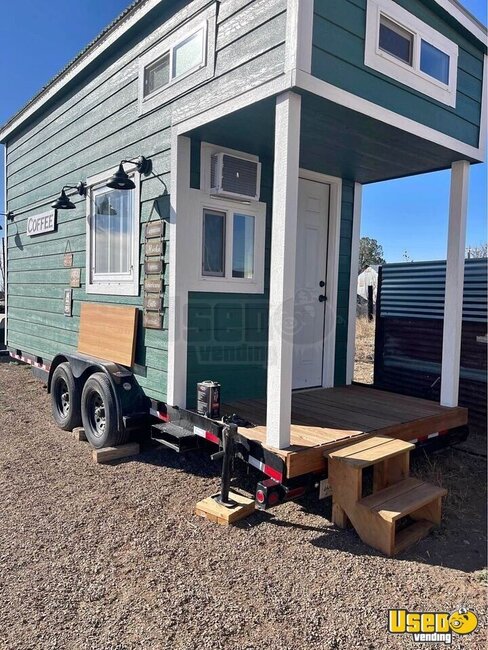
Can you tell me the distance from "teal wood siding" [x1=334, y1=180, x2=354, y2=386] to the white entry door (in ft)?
0.65

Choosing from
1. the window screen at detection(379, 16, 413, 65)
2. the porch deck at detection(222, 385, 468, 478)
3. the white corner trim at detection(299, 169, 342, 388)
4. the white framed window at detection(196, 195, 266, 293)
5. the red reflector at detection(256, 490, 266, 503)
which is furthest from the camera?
the white corner trim at detection(299, 169, 342, 388)

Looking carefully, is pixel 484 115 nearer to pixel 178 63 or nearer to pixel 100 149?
pixel 178 63

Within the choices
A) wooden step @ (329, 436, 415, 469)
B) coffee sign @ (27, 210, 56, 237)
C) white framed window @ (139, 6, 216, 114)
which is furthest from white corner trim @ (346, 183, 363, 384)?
coffee sign @ (27, 210, 56, 237)

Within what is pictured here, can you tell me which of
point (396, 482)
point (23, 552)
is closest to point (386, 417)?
point (396, 482)

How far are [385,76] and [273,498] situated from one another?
300 cm

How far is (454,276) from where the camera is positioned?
4348mm

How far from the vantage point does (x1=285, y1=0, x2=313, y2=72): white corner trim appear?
Answer: 2.81 meters

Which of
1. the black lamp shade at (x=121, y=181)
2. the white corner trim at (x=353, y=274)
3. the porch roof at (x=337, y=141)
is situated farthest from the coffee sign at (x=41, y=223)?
the white corner trim at (x=353, y=274)

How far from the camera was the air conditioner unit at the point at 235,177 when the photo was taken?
13.0 ft

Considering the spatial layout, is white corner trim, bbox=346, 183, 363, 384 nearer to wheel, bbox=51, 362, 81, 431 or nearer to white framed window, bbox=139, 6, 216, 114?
white framed window, bbox=139, 6, 216, 114

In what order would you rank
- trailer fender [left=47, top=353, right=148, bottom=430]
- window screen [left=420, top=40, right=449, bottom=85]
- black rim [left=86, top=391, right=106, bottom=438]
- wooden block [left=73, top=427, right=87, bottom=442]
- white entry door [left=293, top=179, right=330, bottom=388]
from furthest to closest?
white entry door [left=293, top=179, right=330, bottom=388]
wooden block [left=73, top=427, right=87, bottom=442]
black rim [left=86, top=391, right=106, bottom=438]
trailer fender [left=47, top=353, right=148, bottom=430]
window screen [left=420, top=40, right=449, bottom=85]

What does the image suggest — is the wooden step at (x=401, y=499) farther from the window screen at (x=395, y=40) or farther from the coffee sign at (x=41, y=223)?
the coffee sign at (x=41, y=223)

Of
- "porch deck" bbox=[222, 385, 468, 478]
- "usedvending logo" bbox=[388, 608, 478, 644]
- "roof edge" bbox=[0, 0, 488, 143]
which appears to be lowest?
"usedvending logo" bbox=[388, 608, 478, 644]

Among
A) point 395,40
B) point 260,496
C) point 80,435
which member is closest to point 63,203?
point 80,435
